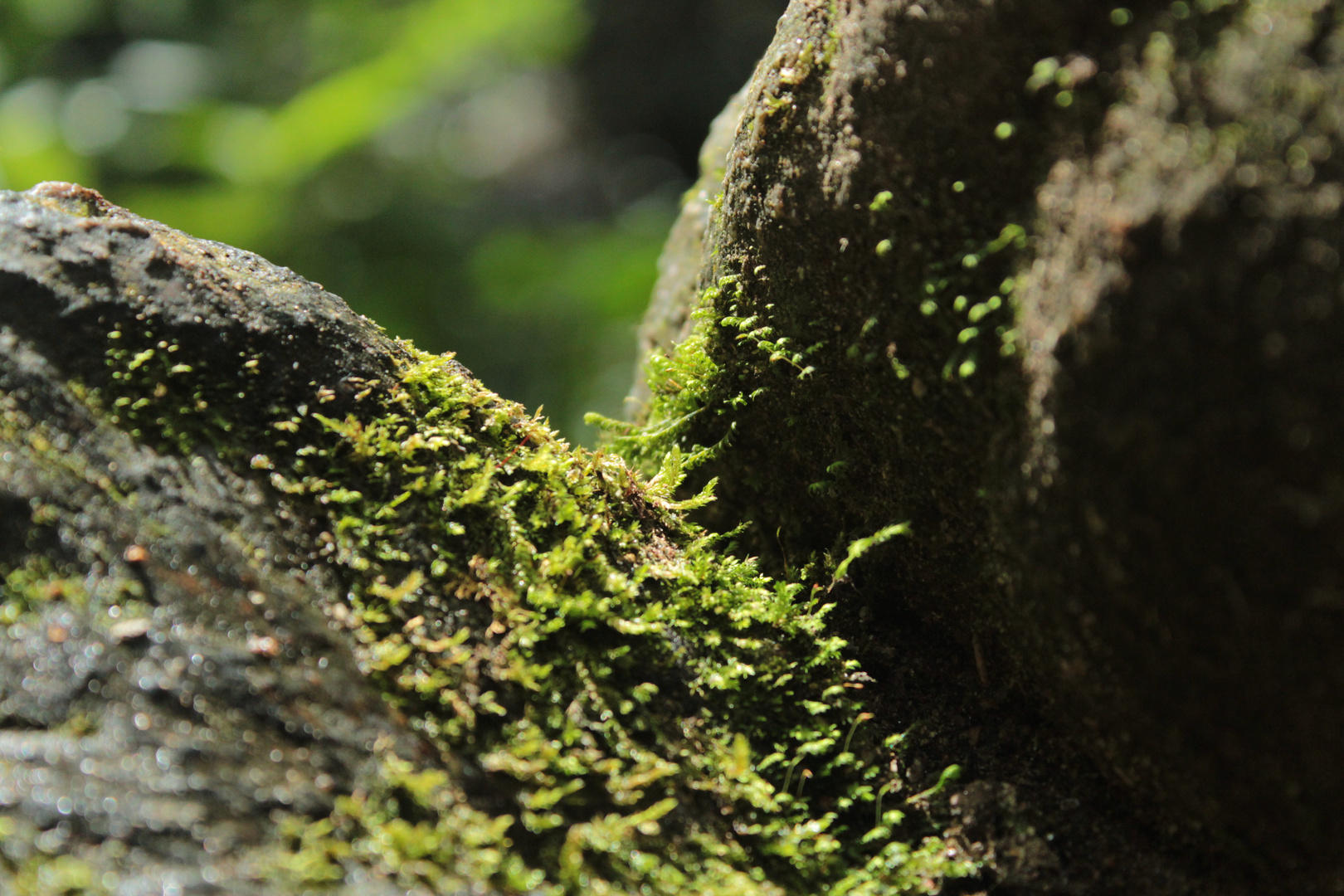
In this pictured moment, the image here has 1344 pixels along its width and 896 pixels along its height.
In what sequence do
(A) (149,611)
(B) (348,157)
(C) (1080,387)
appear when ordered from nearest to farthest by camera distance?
(C) (1080,387) < (A) (149,611) < (B) (348,157)

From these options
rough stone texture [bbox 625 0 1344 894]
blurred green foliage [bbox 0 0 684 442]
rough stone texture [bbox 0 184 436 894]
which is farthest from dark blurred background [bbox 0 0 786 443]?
rough stone texture [bbox 0 184 436 894]

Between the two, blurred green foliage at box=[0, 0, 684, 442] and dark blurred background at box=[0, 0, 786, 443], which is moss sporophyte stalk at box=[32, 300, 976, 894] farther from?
blurred green foliage at box=[0, 0, 684, 442]

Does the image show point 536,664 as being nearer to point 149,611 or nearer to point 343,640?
point 343,640

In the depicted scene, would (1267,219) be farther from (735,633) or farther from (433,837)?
(433,837)

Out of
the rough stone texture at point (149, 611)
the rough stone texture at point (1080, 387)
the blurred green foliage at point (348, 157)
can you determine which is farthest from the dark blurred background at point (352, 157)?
the rough stone texture at point (149, 611)

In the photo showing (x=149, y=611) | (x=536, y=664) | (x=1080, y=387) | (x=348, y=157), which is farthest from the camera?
(x=348, y=157)

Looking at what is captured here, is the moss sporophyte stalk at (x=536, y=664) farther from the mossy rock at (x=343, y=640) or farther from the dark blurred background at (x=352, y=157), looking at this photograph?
the dark blurred background at (x=352, y=157)

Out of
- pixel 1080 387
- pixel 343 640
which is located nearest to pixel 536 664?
pixel 343 640
